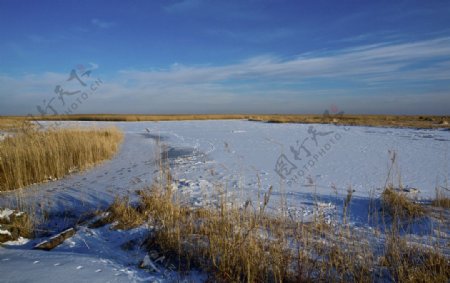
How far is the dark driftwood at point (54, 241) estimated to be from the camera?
3.28 meters

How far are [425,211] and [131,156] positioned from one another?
810 cm

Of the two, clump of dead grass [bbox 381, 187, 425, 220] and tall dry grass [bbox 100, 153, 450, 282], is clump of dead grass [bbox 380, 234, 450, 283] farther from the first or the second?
clump of dead grass [bbox 381, 187, 425, 220]

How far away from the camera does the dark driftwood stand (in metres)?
3.28

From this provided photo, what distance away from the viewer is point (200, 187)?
584cm

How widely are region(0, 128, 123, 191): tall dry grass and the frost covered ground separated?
0.43 m

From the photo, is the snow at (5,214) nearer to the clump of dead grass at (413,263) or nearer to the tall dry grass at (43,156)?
the tall dry grass at (43,156)

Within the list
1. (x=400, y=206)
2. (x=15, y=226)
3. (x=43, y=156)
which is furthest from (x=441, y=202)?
(x=43, y=156)

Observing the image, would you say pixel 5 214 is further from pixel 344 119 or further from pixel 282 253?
pixel 344 119

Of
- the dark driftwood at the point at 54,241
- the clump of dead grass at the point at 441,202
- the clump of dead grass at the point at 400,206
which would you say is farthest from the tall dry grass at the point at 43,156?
the clump of dead grass at the point at 441,202

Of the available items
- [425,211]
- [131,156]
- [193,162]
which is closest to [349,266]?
[425,211]

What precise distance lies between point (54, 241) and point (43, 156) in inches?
192

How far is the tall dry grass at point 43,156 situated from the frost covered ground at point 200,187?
43 cm

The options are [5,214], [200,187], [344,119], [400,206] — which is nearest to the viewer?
[5,214]

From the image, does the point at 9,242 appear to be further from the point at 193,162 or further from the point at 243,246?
the point at 193,162
